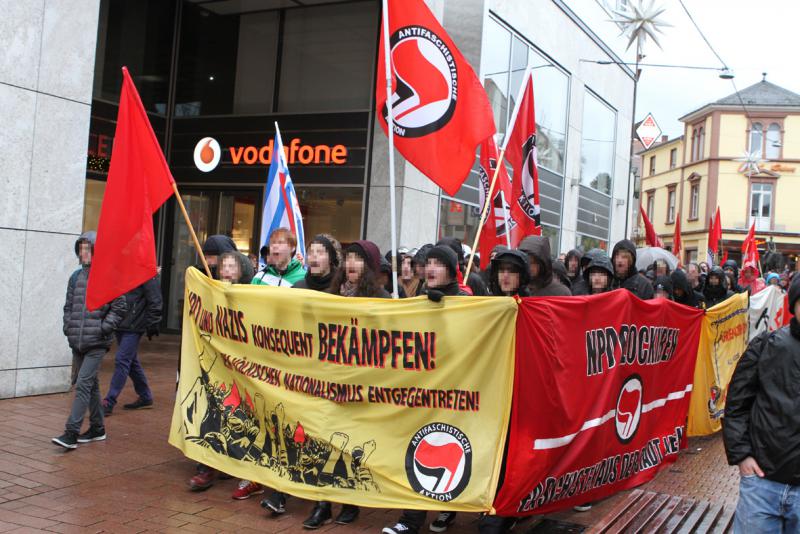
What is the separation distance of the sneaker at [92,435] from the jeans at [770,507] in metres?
5.53

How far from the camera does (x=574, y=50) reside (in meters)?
19.4

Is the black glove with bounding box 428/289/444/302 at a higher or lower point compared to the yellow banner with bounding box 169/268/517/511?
higher

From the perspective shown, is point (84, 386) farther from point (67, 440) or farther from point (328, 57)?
point (328, 57)

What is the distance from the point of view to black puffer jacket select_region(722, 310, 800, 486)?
3.50 metres

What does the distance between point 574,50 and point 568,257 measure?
10.1 metres

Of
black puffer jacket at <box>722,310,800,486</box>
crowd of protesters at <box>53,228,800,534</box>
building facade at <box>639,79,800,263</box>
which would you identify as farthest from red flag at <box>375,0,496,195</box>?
building facade at <box>639,79,800,263</box>

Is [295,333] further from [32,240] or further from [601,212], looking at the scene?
[601,212]

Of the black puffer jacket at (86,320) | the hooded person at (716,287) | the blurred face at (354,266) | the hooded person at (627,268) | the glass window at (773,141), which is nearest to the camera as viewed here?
the blurred face at (354,266)

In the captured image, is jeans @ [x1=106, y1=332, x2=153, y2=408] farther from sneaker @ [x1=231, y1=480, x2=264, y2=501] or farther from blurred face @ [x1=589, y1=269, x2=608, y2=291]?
blurred face @ [x1=589, y1=269, x2=608, y2=291]

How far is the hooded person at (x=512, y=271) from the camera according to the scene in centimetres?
544

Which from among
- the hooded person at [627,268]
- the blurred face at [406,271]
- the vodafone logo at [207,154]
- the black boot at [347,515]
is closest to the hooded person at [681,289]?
the hooded person at [627,268]

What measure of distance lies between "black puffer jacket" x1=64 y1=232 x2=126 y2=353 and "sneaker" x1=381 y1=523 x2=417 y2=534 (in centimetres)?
324

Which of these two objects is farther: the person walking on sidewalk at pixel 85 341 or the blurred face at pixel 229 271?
the person walking on sidewalk at pixel 85 341

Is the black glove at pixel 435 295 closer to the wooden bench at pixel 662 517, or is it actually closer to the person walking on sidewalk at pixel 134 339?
the wooden bench at pixel 662 517
